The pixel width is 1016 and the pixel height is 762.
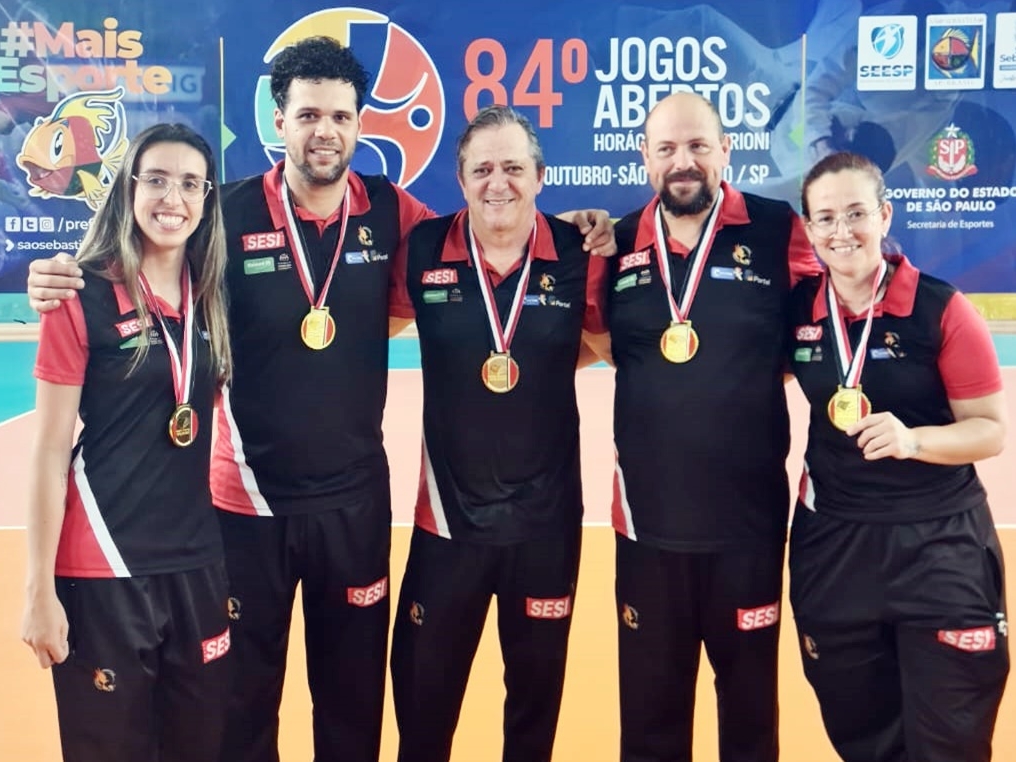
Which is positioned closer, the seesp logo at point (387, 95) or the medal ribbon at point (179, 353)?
the medal ribbon at point (179, 353)

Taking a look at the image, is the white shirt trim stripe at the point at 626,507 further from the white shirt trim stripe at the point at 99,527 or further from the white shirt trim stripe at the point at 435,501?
the white shirt trim stripe at the point at 99,527

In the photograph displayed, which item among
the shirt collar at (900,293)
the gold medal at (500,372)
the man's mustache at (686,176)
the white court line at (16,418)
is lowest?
the white court line at (16,418)

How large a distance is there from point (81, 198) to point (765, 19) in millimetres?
8653

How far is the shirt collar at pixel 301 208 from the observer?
3300mm

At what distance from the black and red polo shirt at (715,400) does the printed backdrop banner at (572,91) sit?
390 inches

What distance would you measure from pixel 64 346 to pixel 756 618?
2.05 metres

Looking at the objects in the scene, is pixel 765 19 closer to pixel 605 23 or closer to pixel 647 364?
pixel 605 23

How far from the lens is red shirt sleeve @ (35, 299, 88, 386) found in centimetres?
258

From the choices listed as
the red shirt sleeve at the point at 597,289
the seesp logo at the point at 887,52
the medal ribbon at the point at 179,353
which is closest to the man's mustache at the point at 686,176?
the red shirt sleeve at the point at 597,289

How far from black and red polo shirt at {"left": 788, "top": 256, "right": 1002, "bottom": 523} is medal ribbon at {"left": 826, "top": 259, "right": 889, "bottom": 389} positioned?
0.6 inches

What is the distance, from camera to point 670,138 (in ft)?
10.5

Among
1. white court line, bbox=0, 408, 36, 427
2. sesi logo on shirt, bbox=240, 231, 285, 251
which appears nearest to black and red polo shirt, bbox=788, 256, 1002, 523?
sesi logo on shirt, bbox=240, 231, 285, 251

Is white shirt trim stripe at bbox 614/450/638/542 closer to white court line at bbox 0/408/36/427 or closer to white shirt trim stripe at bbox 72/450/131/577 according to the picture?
white shirt trim stripe at bbox 72/450/131/577

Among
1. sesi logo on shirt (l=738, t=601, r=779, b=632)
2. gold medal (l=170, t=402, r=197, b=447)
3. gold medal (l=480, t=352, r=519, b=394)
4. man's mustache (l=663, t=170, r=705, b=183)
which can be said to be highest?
man's mustache (l=663, t=170, r=705, b=183)
